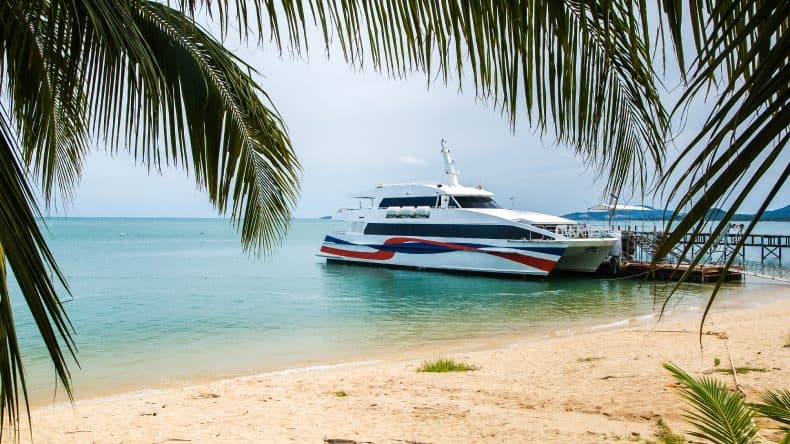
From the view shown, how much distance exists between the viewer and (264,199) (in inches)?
121

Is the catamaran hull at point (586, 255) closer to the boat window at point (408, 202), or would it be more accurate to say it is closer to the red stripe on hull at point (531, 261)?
the red stripe on hull at point (531, 261)

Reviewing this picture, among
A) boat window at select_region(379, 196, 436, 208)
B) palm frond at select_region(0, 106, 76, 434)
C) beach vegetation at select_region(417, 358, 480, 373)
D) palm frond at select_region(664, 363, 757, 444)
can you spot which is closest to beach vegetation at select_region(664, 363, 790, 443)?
palm frond at select_region(664, 363, 757, 444)

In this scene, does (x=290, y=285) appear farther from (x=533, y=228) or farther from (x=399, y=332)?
(x=399, y=332)

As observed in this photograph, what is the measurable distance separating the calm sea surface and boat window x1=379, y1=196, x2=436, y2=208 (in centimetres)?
349

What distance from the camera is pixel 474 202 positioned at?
28.7 meters

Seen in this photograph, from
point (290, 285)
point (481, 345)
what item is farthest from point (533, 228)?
point (481, 345)

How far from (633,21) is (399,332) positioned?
47.4ft

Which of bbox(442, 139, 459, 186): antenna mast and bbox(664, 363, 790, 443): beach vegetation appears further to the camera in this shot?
bbox(442, 139, 459, 186): antenna mast

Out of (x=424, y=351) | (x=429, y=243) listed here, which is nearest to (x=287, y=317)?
(x=424, y=351)

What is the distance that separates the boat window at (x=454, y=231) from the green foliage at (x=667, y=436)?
71.6 ft

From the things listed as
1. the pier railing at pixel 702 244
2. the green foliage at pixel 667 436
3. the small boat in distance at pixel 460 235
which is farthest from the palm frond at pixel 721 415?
the small boat in distance at pixel 460 235

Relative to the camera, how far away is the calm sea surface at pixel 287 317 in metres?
11.7

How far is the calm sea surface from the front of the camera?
38.4 ft

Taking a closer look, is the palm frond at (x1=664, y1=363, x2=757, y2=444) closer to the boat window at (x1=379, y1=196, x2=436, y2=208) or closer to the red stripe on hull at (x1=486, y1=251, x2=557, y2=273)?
the red stripe on hull at (x1=486, y1=251, x2=557, y2=273)
